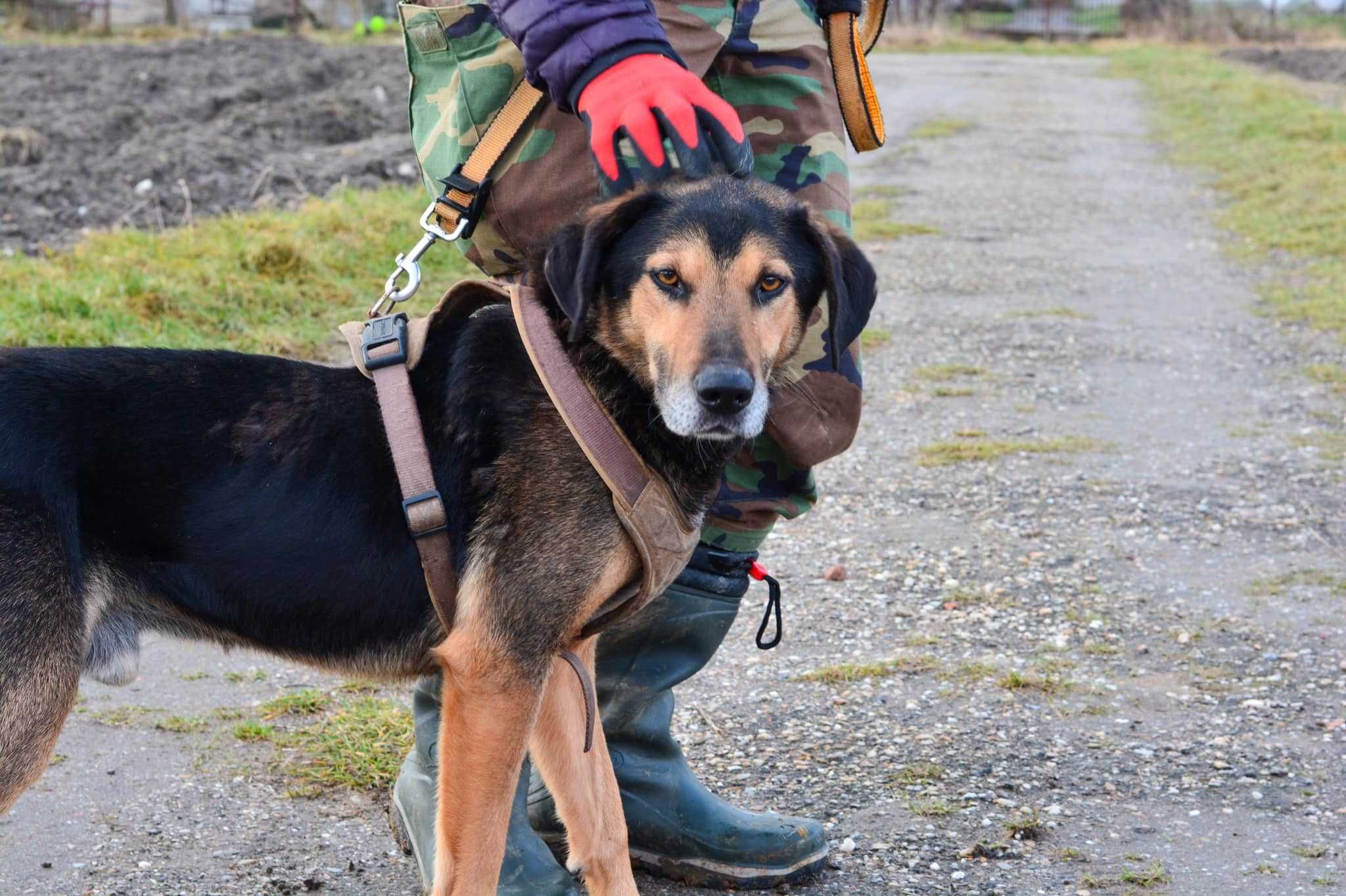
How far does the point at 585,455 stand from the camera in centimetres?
270

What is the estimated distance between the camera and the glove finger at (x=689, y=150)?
2.55 metres

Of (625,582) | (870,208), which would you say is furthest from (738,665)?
(870,208)

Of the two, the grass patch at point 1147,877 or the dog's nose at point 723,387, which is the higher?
the dog's nose at point 723,387

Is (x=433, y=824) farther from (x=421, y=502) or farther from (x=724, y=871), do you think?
(x=421, y=502)

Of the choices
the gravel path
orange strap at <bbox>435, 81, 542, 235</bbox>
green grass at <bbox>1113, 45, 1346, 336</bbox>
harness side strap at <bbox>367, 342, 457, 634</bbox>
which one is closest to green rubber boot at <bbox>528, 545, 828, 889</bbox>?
the gravel path

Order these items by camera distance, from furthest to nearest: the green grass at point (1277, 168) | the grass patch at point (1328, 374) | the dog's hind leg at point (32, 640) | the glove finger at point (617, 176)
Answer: the green grass at point (1277, 168), the grass patch at point (1328, 374), the glove finger at point (617, 176), the dog's hind leg at point (32, 640)

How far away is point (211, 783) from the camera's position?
3467 millimetres

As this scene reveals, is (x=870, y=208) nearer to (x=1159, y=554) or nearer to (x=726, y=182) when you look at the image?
(x=1159, y=554)

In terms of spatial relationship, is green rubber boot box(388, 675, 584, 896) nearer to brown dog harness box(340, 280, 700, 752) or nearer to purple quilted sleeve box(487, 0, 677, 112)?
brown dog harness box(340, 280, 700, 752)

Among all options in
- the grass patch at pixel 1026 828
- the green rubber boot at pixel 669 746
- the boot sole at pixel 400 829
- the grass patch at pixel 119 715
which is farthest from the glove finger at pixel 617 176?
the grass patch at pixel 119 715

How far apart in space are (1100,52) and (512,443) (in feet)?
113

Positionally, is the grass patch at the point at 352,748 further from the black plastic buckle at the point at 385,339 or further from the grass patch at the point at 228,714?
the black plastic buckle at the point at 385,339

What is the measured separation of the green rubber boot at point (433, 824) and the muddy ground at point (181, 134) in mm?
5702

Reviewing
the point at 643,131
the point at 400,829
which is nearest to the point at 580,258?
the point at 643,131
